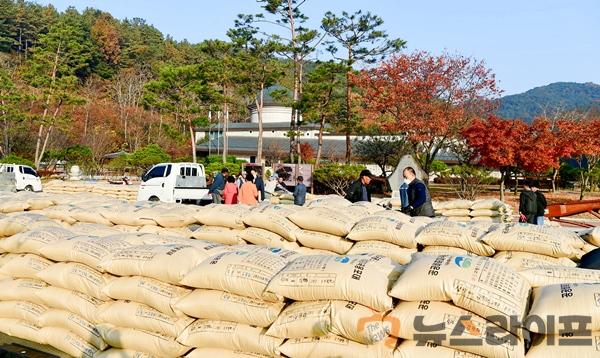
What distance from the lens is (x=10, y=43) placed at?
223ft

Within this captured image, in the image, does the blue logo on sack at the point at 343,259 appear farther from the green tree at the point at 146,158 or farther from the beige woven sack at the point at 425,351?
the green tree at the point at 146,158

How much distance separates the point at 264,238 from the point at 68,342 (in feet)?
7.26

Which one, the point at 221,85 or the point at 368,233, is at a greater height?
the point at 221,85

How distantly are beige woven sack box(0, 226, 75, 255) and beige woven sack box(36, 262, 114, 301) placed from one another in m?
0.32

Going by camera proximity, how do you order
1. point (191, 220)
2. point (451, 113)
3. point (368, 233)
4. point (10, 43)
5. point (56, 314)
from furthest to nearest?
point (10, 43) < point (451, 113) < point (191, 220) < point (368, 233) < point (56, 314)

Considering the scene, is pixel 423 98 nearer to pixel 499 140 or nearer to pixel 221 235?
pixel 499 140

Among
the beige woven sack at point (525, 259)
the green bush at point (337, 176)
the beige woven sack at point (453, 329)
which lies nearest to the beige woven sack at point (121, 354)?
the beige woven sack at point (453, 329)

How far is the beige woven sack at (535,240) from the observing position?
479cm

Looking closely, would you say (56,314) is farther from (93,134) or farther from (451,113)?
(93,134)

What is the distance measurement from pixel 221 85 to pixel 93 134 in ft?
37.6

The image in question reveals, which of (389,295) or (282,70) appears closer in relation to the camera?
(389,295)

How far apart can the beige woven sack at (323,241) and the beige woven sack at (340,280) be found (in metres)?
1.95

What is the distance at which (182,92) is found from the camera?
110ft

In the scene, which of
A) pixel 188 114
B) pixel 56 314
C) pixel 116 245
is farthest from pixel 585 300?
pixel 188 114
